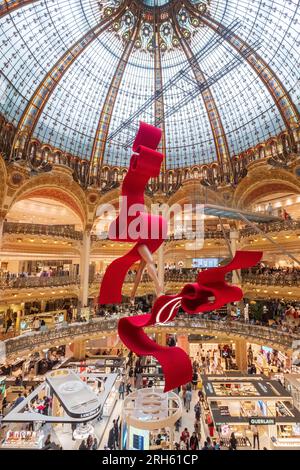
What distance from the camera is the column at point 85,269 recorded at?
115 feet

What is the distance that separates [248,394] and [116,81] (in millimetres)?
31747

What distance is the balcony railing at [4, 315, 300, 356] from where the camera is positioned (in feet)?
78.4

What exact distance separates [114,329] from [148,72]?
27.8 metres

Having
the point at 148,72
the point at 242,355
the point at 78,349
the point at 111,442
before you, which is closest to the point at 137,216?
the point at 111,442

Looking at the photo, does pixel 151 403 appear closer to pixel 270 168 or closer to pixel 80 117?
pixel 270 168

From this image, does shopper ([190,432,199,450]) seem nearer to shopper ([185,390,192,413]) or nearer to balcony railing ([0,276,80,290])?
shopper ([185,390,192,413])

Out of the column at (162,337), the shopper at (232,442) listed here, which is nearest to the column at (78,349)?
the column at (162,337)

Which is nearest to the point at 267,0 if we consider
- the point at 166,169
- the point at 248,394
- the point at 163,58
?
the point at 163,58

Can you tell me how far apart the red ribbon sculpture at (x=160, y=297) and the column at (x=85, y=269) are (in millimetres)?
28460

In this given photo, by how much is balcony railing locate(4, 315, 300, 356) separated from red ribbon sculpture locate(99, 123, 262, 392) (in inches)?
762

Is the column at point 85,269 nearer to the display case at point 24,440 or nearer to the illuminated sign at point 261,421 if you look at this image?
the display case at point 24,440

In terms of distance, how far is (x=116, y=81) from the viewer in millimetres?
33125

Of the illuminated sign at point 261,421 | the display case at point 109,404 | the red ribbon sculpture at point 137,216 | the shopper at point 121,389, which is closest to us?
the red ribbon sculpture at point 137,216

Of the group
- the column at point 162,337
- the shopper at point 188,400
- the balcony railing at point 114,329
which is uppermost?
the balcony railing at point 114,329
